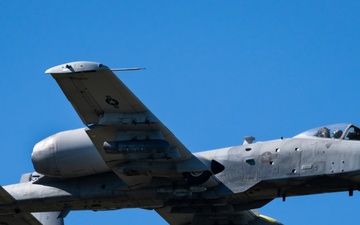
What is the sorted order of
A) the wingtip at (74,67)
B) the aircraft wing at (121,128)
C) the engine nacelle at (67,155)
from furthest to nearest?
1. the engine nacelle at (67,155)
2. the aircraft wing at (121,128)
3. the wingtip at (74,67)

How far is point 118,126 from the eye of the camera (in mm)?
38844

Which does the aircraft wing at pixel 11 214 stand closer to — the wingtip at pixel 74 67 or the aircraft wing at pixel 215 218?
the aircraft wing at pixel 215 218

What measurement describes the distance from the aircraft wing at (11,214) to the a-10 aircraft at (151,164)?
0.11 m

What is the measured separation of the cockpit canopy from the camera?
39.9 m

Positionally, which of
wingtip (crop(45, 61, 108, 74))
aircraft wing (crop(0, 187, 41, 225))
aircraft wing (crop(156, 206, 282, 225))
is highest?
wingtip (crop(45, 61, 108, 74))

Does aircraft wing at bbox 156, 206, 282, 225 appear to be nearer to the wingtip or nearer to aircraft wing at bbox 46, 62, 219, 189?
aircraft wing at bbox 46, 62, 219, 189

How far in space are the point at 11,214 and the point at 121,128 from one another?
7510 millimetres

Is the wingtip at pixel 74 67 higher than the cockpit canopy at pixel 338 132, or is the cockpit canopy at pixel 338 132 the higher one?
the wingtip at pixel 74 67

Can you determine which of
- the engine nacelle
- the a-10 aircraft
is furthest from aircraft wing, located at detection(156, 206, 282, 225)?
the engine nacelle

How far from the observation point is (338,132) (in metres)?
40.0

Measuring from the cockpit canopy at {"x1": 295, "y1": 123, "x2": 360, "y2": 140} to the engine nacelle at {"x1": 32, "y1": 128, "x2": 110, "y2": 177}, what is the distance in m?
7.20

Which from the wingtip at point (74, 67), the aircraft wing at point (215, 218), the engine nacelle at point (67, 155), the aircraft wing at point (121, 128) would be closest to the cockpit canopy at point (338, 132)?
the aircraft wing at point (121, 128)

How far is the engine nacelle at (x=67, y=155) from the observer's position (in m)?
40.7

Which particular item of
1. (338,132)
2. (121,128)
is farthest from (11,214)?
(338,132)
